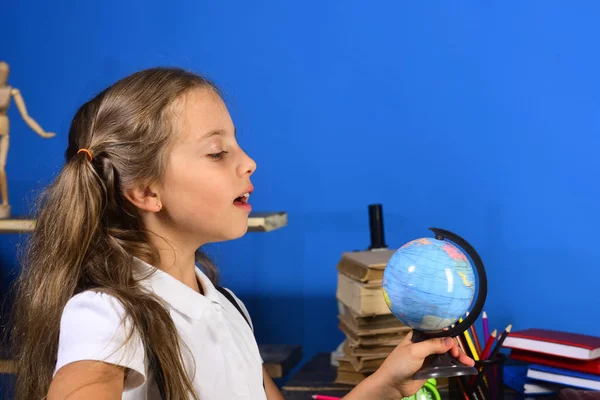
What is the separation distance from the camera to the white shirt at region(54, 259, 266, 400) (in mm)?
928

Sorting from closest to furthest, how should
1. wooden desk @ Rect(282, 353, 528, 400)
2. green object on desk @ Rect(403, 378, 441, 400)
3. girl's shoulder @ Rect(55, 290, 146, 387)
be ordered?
girl's shoulder @ Rect(55, 290, 146, 387) < green object on desk @ Rect(403, 378, 441, 400) < wooden desk @ Rect(282, 353, 528, 400)

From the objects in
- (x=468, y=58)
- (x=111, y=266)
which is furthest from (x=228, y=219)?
(x=468, y=58)

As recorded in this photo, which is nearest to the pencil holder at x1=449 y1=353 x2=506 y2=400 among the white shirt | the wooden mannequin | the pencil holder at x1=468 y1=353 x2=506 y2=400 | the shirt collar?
the pencil holder at x1=468 y1=353 x2=506 y2=400

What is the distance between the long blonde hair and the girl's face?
2 cm

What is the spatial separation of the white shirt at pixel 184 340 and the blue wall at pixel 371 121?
662mm

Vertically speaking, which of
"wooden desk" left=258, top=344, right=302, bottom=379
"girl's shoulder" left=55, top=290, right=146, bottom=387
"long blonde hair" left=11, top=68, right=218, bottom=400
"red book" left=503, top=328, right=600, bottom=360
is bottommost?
"wooden desk" left=258, top=344, right=302, bottom=379

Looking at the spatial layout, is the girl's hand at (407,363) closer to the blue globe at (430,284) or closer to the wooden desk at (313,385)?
the blue globe at (430,284)

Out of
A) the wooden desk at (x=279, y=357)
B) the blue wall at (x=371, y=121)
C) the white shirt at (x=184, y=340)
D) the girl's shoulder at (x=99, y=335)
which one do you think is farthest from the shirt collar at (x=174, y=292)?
the blue wall at (x=371, y=121)

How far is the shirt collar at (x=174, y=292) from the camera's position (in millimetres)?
1079

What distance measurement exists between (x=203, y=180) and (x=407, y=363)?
39cm

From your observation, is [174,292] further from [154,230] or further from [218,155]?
[218,155]

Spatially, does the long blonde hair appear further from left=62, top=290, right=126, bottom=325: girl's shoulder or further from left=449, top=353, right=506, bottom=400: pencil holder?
left=449, top=353, right=506, bottom=400: pencil holder

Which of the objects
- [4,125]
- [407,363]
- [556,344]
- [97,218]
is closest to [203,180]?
[97,218]

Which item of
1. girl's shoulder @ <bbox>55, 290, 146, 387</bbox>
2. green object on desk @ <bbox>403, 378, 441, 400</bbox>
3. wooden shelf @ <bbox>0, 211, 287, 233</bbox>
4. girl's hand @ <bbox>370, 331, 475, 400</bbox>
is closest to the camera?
girl's shoulder @ <bbox>55, 290, 146, 387</bbox>
